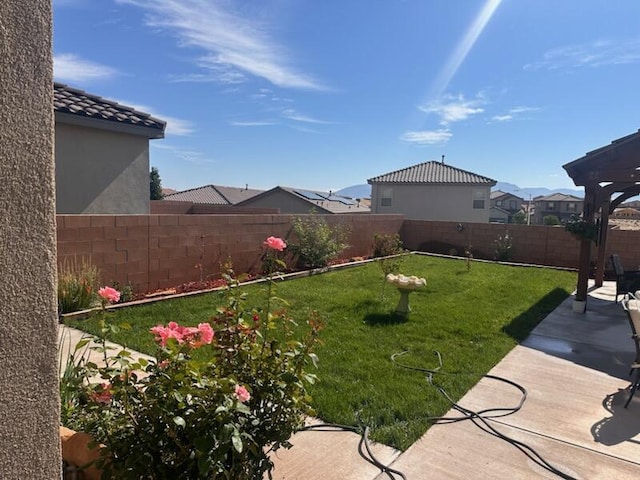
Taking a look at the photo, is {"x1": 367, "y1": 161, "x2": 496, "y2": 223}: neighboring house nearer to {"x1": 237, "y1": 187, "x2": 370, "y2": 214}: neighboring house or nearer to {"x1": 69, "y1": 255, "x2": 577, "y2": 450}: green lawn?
{"x1": 237, "y1": 187, "x2": 370, "y2": 214}: neighboring house

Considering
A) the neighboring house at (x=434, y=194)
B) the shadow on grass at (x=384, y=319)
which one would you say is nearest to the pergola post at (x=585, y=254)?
the shadow on grass at (x=384, y=319)

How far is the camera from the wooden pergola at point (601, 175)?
26.6 ft

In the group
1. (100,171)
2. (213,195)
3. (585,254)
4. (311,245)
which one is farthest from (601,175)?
(213,195)

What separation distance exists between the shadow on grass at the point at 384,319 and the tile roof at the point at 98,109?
288 inches

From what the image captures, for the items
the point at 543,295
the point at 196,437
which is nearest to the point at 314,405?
the point at 196,437

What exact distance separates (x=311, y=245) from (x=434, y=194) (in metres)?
19.4

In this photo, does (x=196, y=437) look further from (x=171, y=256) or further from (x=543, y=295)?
(x=543, y=295)

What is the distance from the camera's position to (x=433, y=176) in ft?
96.1

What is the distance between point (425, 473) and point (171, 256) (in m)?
6.77

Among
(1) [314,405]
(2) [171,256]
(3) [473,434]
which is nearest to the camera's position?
(3) [473,434]

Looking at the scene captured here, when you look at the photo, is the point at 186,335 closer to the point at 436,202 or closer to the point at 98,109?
the point at 98,109

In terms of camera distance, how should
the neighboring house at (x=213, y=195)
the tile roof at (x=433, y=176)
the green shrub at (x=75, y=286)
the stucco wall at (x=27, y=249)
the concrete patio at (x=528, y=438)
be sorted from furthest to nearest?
1. the neighboring house at (x=213, y=195)
2. the tile roof at (x=433, y=176)
3. the green shrub at (x=75, y=286)
4. the concrete patio at (x=528, y=438)
5. the stucco wall at (x=27, y=249)

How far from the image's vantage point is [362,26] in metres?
10.6

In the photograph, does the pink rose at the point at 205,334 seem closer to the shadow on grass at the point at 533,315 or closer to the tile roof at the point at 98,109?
the shadow on grass at the point at 533,315
